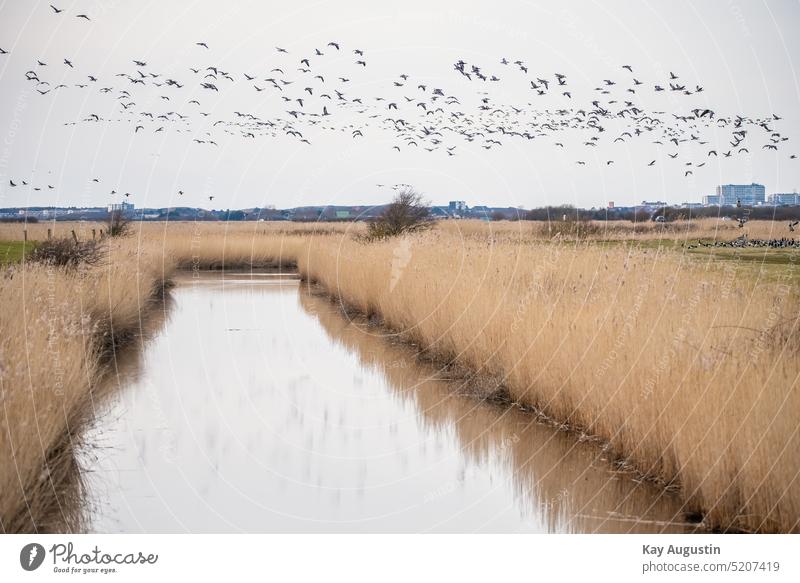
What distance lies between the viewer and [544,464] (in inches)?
265

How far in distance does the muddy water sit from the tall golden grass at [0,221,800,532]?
35 centimetres

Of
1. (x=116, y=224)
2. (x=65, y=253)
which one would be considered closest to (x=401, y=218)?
(x=116, y=224)

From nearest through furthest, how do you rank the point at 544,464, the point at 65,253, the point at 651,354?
the point at 544,464, the point at 651,354, the point at 65,253

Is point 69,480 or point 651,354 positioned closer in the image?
point 69,480

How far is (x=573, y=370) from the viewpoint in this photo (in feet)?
24.6

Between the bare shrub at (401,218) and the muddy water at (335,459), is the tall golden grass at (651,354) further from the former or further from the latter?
the bare shrub at (401,218)

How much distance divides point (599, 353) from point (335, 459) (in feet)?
7.86

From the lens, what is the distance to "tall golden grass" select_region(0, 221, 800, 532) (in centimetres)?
517

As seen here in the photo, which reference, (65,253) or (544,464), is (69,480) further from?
(65,253)

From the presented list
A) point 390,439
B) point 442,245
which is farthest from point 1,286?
point 442,245

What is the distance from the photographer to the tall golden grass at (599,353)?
517 cm

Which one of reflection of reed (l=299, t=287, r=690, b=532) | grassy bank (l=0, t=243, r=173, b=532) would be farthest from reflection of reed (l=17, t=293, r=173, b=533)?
reflection of reed (l=299, t=287, r=690, b=532)

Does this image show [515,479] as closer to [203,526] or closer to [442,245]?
[203,526]

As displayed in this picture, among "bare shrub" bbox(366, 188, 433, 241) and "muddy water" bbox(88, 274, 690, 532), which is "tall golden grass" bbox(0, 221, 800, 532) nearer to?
"muddy water" bbox(88, 274, 690, 532)
